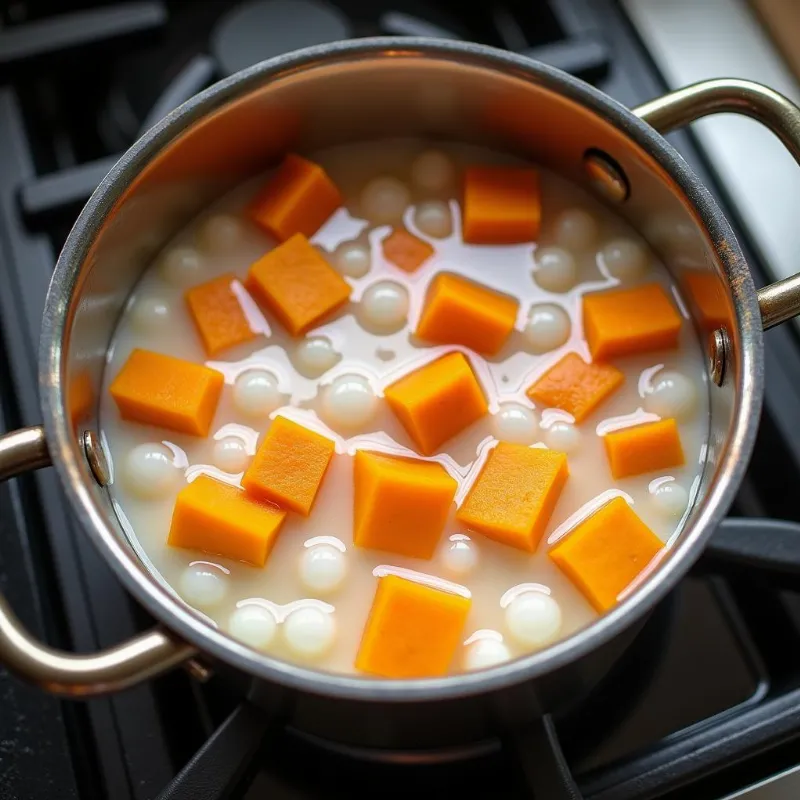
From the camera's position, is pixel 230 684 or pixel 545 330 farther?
pixel 545 330

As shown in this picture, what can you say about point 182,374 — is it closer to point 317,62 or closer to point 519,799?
point 317,62

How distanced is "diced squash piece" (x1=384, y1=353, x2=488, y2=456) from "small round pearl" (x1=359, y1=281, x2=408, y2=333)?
Answer: 7 cm

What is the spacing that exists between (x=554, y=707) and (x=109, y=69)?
805mm

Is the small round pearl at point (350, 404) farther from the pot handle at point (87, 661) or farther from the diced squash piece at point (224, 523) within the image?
the pot handle at point (87, 661)

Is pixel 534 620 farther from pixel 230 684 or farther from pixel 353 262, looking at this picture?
pixel 353 262

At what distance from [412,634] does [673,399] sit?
0.30 m

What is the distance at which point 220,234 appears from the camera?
945 millimetres

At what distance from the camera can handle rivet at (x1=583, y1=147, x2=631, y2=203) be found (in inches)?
34.7

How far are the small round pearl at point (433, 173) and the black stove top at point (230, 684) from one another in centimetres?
17

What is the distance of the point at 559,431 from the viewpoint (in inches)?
33.4

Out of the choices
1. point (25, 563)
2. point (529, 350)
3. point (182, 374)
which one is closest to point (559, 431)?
point (529, 350)

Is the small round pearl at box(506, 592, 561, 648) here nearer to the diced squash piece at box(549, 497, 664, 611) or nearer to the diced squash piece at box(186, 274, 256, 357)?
the diced squash piece at box(549, 497, 664, 611)

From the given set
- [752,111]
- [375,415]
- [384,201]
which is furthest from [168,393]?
[752,111]

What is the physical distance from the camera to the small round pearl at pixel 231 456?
84 cm
